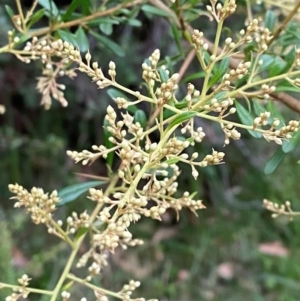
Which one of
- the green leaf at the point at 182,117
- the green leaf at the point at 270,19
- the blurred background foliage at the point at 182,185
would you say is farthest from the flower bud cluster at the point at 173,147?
the blurred background foliage at the point at 182,185

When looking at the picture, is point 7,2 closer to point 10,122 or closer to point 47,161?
point 10,122

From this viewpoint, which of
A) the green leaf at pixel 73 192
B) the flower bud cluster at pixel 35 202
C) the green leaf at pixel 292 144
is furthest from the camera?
the green leaf at pixel 73 192

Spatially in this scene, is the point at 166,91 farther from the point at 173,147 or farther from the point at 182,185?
the point at 182,185

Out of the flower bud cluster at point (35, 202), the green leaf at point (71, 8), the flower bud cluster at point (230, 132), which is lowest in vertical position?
the flower bud cluster at point (35, 202)

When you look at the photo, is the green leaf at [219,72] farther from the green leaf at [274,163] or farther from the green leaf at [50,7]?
the green leaf at [50,7]

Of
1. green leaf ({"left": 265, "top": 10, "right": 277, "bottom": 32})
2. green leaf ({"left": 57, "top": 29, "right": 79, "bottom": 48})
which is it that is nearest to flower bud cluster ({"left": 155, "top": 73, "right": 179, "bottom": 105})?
green leaf ({"left": 57, "top": 29, "right": 79, "bottom": 48})

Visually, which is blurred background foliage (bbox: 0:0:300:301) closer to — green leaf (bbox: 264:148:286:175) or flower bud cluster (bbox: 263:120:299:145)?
green leaf (bbox: 264:148:286:175)
